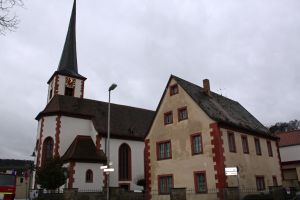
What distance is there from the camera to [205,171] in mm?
25797

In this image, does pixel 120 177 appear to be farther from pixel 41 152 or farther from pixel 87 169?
pixel 41 152

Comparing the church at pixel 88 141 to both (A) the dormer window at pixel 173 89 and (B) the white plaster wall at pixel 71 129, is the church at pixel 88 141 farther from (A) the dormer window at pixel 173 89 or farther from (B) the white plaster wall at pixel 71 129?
(A) the dormer window at pixel 173 89

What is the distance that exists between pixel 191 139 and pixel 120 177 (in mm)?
15101

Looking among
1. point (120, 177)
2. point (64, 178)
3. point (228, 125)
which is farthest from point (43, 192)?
point (228, 125)

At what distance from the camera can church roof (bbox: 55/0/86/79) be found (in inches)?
1969

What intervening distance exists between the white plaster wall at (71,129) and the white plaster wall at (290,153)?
94.9ft

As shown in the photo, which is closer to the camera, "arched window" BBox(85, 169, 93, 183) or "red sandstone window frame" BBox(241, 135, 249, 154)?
"red sandstone window frame" BBox(241, 135, 249, 154)

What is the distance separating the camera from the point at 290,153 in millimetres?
48031

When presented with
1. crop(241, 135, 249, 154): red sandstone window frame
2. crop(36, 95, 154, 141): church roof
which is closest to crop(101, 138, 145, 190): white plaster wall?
crop(36, 95, 154, 141): church roof

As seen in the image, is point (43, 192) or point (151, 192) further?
point (43, 192)

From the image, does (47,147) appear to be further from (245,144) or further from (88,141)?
(245,144)

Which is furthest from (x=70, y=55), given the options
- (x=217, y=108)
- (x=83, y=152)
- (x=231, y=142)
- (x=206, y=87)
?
(x=231, y=142)

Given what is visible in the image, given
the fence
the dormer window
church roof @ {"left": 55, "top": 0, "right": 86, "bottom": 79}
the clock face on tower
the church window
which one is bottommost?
the fence

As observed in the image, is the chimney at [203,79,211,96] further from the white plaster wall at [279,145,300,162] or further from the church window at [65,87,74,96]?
the church window at [65,87,74,96]
